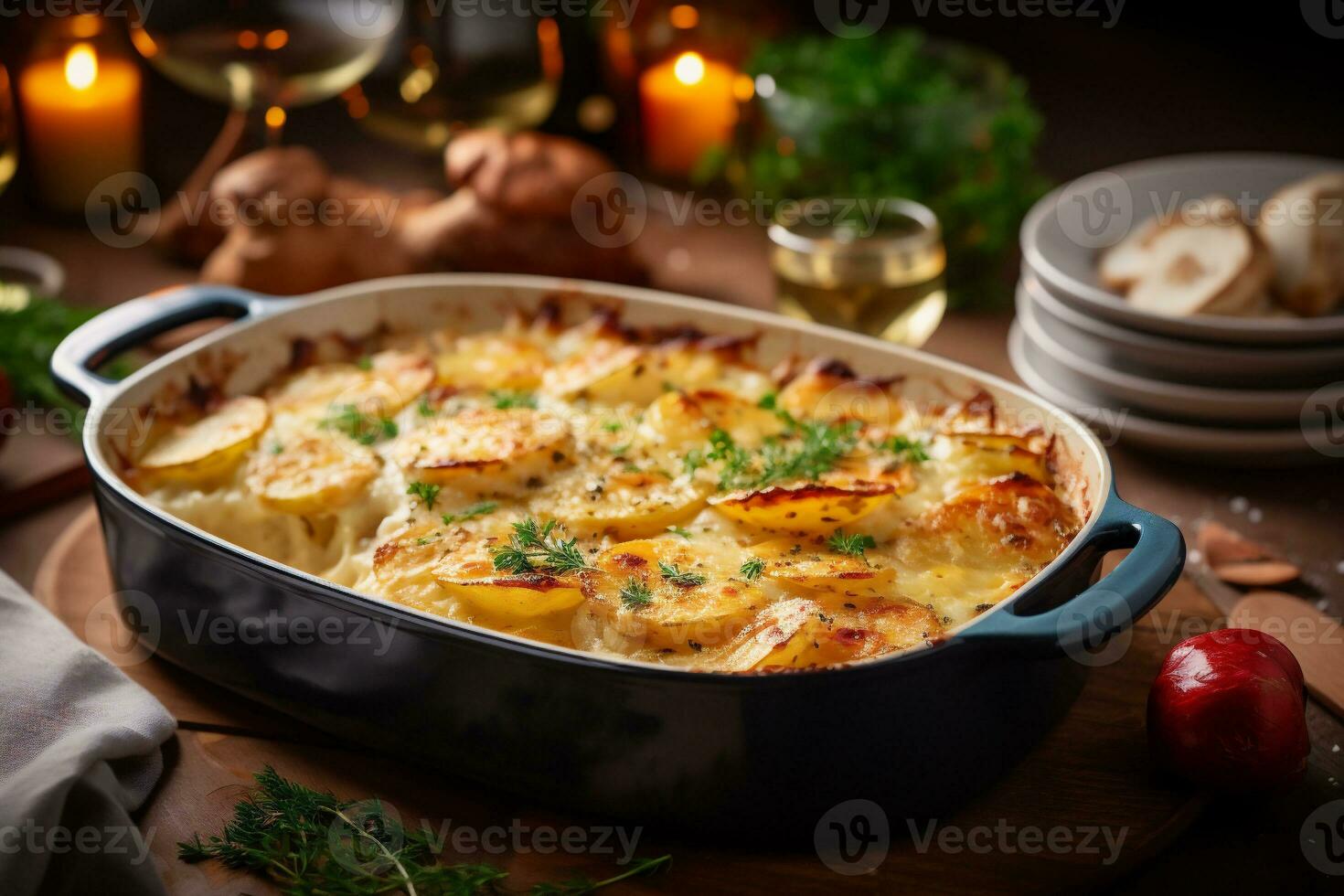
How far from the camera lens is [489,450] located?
212cm

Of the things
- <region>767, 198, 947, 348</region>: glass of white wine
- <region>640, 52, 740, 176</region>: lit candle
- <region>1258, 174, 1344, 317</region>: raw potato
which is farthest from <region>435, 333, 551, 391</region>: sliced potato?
<region>1258, 174, 1344, 317</region>: raw potato

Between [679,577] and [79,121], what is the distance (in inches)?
112

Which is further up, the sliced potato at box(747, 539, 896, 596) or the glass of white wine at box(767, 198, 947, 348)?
the glass of white wine at box(767, 198, 947, 348)

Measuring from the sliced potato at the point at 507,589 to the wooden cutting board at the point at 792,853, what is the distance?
256 mm

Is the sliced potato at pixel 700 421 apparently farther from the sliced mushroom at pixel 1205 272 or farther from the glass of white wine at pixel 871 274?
the sliced mushroom at pixel 1205 272

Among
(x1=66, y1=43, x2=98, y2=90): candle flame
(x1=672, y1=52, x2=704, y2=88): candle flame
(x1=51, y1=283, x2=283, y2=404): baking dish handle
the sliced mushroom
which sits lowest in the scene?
the sliced mushroom

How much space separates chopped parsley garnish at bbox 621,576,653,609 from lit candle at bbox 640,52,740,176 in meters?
2.11

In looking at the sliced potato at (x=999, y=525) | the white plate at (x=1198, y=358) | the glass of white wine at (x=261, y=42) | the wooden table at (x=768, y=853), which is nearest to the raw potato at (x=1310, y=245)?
the white plate at (x=1198, y=358)

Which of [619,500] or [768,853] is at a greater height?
[619,500]

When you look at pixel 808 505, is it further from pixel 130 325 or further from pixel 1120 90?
pixel 1120 90

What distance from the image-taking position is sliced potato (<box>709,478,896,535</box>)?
194cm

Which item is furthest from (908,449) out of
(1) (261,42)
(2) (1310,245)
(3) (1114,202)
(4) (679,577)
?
(1) (261,42)

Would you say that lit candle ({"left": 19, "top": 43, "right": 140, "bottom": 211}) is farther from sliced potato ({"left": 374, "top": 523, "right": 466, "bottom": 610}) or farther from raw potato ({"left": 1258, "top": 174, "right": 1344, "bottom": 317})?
raw potato ({"left": 1258, "top": 174, "right": 1344, "bottom": 317})

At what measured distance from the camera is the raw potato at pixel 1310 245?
104 inches
